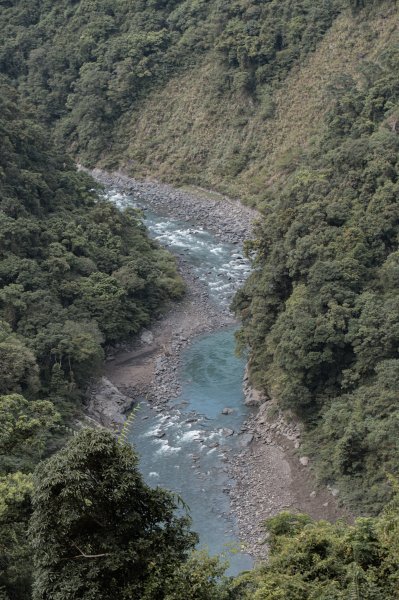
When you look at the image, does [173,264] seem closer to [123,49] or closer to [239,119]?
[239,119]

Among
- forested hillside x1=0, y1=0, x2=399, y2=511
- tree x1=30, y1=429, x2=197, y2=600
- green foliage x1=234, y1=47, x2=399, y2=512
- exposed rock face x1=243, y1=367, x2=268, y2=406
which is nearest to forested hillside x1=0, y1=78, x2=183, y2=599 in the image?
forested hillside x1=0, y1=0, x2=399, y2=511

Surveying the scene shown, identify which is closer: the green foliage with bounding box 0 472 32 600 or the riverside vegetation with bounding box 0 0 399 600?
the riverside vegetation with bounding box 0 0 399 600

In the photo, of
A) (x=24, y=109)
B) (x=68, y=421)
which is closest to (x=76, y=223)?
(x=24, y=109)

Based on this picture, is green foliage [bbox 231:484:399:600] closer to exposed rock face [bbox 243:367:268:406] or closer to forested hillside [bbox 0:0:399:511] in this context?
forested hillside [bbox 0:0:399:511]

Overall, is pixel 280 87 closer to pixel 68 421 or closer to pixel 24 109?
pixel 24 109

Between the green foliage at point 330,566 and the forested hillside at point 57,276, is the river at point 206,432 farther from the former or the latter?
the green foliage at point 330,566

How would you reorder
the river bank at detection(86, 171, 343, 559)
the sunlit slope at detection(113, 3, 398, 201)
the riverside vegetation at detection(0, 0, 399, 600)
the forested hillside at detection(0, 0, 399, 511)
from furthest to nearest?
the sunlit slope at detection(113, 3, 398, 201) < the forested hillside at detection(0, 0, 399, 511) < the river bank at detection(86, 171, 343, 559) < the riverside vegetation at detection(0, 0, 399, 600)
